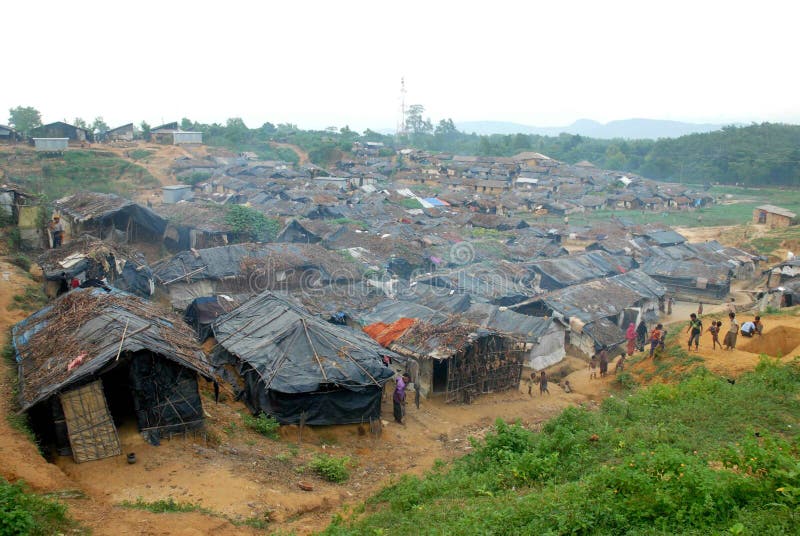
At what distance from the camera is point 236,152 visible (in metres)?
72.2

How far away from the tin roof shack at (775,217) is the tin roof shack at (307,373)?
46.1m

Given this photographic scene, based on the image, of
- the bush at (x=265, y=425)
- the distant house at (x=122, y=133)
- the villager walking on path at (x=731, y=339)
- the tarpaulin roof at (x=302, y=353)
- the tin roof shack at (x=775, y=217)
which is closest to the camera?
the bush at (x=265, y=425)

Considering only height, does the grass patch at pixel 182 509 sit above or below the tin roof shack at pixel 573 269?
above

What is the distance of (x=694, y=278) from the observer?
107ft

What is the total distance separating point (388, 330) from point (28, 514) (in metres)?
12.2

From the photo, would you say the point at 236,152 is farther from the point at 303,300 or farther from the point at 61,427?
the point at 61,427

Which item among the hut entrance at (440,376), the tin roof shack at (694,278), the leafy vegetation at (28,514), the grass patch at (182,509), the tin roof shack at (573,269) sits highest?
the leafy vegetation at (28,514)

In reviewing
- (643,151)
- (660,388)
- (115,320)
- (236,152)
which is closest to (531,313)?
(660,388)

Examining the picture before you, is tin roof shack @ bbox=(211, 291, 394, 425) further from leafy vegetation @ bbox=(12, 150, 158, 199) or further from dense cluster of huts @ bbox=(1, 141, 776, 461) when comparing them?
leafy vegetation @ bbox=(12, 150, 158, 199)

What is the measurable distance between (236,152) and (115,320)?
212 ft

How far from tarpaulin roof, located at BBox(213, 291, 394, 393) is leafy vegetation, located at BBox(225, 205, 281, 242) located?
17.3 metres

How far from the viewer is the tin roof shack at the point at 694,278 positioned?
32094mm

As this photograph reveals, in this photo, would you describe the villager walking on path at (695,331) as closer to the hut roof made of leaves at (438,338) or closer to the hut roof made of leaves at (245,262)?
the hut roof made of leaves at (438,338)

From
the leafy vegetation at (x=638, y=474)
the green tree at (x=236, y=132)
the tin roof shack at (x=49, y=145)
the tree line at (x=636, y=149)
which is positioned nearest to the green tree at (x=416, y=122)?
the tree line at (x=636, y=149)
